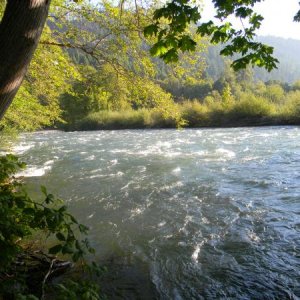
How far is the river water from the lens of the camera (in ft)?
14.7

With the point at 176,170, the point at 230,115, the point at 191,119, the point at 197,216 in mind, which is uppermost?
the point at 197,216

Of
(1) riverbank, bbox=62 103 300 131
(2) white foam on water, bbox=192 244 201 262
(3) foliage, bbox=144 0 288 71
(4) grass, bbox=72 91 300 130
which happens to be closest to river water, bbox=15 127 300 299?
(2) white foam on water, bbox=192 244 201 262

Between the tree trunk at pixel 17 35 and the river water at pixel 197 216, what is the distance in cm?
321

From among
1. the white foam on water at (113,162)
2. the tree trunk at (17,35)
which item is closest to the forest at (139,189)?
the tree trunk at (17,35)

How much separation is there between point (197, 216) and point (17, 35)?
5.45 meters

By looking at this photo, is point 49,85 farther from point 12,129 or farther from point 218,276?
point 218,276

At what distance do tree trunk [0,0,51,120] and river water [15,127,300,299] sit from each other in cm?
321

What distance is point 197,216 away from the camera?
6789 mm

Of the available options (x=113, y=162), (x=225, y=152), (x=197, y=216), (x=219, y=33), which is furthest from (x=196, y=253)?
(x=225, y=152)

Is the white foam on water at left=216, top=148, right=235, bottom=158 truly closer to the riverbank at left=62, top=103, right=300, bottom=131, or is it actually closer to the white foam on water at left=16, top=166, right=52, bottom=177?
the white foam on water at left=16, top=166, right=52, bottom=177

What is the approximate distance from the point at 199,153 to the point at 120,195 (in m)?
6.91

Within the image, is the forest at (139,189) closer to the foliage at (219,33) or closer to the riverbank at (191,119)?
the foliage at (219,33)

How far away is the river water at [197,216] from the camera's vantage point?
447cm

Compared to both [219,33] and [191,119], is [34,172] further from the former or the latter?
[191,119]
